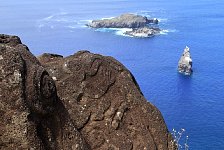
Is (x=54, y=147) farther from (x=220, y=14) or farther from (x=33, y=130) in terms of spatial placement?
(x=220, y=14)

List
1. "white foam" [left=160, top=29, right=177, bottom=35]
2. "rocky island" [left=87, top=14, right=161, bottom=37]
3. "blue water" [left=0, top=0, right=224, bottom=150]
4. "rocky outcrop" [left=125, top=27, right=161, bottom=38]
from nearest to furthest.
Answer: "blue water" [left=0, top=0, right=224, bottom=150]
"white foam" [left=160, top=29, right=177, bottom=35]
"rocky outcrop" [left=125, top=27, right=161, bottom=38]
"rocky island" [left=87, top=14, right=161, bottom=37]

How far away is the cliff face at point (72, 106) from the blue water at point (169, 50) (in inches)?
2201

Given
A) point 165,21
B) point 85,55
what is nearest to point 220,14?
point 165,21

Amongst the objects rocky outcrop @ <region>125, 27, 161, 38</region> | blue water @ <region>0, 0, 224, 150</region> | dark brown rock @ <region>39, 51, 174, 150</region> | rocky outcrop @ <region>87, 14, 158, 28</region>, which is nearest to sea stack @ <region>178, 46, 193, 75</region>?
blue water @ <region>0, 0, 224, 150</region>

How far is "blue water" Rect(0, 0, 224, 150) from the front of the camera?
251 ft

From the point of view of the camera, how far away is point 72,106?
32.5 ft

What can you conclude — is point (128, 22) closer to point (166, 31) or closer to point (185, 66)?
point (166, 31)

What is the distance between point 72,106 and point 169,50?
115 meters

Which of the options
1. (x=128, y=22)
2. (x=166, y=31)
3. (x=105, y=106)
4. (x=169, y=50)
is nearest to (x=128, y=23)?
(x=128, y=22)

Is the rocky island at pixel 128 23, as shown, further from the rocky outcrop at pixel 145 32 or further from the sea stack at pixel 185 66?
the sea stack at pixel 185 66

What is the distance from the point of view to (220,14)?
17475 centimetres

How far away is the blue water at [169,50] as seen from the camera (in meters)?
76.4

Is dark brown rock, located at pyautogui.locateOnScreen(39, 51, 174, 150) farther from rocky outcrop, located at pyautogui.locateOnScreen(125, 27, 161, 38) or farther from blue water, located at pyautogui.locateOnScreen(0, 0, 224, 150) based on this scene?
rocky outcrop, located at pyautogui.locateOnScreen(125, 27, 161, 38)

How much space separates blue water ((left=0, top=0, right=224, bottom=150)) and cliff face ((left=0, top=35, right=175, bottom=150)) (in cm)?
5589
